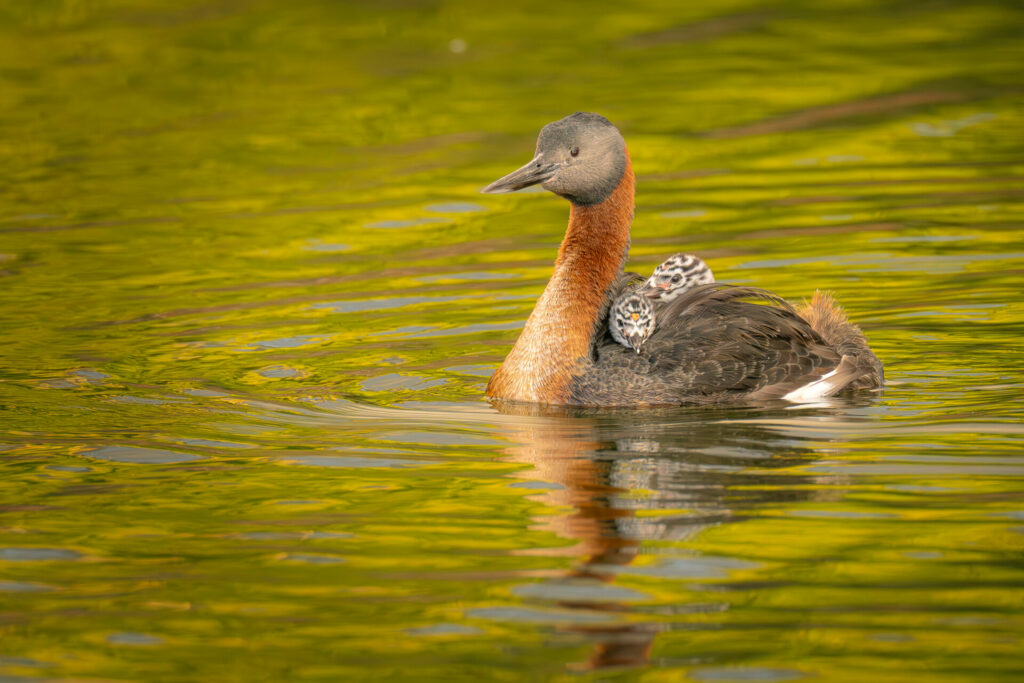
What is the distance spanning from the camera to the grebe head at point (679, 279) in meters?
9.95

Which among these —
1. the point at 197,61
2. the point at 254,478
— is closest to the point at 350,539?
the point at 254,478

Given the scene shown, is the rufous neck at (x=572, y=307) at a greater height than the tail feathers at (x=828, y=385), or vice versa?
the rufous neck at (x=572, y=307)

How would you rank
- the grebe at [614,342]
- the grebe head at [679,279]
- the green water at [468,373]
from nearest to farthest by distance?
1. the green water at [468,373]
2. the grebe at [614,342]
3. the grebe head at [679,279]

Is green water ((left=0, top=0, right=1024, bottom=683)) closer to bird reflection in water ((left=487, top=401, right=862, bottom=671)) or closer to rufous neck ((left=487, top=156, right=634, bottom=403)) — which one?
bird reflection in water ((left=487, top=401, right=862, bottom=671))

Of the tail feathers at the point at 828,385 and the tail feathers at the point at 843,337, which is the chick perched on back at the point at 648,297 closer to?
the tail feathers at the point at 843,337

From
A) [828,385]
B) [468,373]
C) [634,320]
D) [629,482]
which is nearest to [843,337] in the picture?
[828,385]

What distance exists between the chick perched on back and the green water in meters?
0.57

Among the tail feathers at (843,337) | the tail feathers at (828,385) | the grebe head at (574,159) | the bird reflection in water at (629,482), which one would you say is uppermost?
the grebe head at (574,159)

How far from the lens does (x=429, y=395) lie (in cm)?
998

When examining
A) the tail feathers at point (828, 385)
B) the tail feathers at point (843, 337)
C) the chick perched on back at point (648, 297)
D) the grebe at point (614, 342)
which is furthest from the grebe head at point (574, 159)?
the tail feathers at point (828, 385)

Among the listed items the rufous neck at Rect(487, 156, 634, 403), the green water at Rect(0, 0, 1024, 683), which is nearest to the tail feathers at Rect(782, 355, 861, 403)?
the green water at Rect(0, 0, 1024, 683)

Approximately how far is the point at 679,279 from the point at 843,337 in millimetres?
1072

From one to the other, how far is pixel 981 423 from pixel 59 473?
16.2ft

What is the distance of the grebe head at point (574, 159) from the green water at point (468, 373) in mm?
1432
